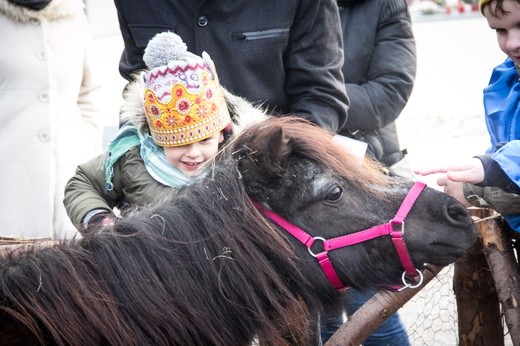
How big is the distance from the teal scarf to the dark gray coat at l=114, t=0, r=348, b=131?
393 mm

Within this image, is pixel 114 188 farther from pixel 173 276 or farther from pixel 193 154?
pixel 173 276

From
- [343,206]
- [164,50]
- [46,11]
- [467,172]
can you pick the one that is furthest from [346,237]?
[46,11]

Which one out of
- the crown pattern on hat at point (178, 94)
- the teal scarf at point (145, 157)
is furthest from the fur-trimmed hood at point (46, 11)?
the crown pattern on hat at point (178, 94)

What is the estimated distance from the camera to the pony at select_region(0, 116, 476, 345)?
2166 mm

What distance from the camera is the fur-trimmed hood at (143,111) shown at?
9.24 ft

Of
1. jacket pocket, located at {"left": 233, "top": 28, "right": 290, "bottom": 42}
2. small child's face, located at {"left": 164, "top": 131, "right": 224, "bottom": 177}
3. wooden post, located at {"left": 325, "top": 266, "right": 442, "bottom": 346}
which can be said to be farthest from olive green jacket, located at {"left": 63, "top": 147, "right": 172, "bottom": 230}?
wooden post, located at {"left": 325, "top": 266, "right": 442, "bottom": 346}

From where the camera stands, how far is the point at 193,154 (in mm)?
2809

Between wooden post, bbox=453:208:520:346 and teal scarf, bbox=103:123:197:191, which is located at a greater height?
teal scarf, bbox=103:123:197:191

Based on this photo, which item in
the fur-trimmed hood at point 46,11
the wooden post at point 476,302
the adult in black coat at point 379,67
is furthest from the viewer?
the fur-trimmed hood at point 46,11

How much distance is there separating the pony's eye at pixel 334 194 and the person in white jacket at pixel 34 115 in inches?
80.5

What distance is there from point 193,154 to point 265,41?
0.57 metres

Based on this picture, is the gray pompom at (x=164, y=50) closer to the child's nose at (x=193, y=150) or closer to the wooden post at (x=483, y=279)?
the child's nose at (x=193, y=150)

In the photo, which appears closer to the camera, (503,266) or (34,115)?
(503,266)

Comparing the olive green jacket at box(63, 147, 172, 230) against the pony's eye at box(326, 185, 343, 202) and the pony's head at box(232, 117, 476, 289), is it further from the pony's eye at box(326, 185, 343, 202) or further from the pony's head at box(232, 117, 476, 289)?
the pony's eye at box(326, 185, 343, 202)
